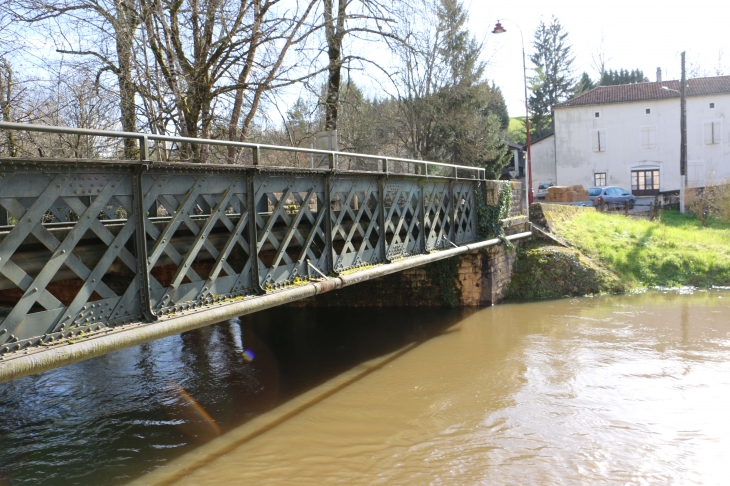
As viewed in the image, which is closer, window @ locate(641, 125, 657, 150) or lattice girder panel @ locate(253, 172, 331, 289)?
lattice girder panel @ locate(253, 172, 331, 289)

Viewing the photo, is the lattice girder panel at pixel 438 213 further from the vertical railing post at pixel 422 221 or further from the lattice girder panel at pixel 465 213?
the lattice girder panel at pixel 465 213

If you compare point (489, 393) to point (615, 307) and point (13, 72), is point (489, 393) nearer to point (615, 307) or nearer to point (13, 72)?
point (615, 307)

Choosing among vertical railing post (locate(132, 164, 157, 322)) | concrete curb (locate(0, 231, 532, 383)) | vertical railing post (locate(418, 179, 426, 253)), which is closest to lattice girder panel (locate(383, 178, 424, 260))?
vertical railing post (locate(418, 179, 426, 253))

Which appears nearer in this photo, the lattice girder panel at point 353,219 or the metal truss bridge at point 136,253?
A: the metal truss bridge at point 136,253

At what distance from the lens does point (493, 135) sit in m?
29.9

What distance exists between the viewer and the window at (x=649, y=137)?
41.8 metres

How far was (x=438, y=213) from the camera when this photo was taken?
39.7ft

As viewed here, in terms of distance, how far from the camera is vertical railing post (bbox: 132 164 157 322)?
5566 millimetres

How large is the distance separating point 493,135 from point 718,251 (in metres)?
12.9

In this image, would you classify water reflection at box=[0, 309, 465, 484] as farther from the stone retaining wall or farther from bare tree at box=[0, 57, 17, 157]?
bare tree at box=[0, 57, 17, 157]

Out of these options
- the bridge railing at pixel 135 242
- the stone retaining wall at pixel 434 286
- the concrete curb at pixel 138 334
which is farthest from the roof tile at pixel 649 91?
the concrete curb at pixel 138 334

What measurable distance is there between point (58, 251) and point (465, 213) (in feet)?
33.6

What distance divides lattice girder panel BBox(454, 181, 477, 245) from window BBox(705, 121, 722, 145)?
34.1 meters

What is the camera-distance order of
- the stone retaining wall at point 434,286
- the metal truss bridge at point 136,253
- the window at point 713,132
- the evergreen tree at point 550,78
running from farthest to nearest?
the evergreen tree at point 550,78 → the window at point 713,132 → the stone retaining wall at point 434,286 → the metal truss bridge at point 136,253
